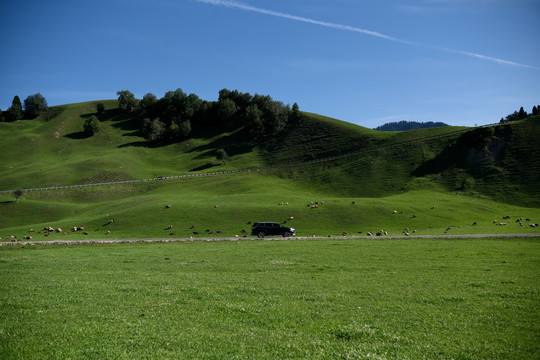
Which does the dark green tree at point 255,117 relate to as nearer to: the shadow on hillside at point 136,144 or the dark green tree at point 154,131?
the dark green tree at point 154,131

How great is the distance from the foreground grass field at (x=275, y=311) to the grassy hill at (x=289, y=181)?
34.6 meters

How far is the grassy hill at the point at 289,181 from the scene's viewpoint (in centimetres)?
6419

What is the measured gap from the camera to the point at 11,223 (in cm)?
7838

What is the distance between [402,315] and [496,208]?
80.5 metres

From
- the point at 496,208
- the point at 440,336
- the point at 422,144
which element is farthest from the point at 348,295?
the point at 422,144

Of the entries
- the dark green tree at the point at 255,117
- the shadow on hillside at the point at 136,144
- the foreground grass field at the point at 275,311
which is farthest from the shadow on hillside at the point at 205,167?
the foreground grass field at the point at 275,311

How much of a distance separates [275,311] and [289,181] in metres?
111

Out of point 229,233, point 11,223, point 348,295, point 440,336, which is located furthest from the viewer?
point 11,223

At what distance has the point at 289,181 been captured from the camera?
4924 inches

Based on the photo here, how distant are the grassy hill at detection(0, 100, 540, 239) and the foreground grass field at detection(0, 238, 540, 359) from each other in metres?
34.6

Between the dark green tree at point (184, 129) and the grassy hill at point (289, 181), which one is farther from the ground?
the dark green tree at point (184, 129)

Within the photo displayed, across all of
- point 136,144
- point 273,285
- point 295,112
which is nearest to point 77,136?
point 136,144

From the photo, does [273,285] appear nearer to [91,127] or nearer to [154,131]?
[154,131]

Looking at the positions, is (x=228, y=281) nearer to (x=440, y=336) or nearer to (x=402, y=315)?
(x=402, y=315)
